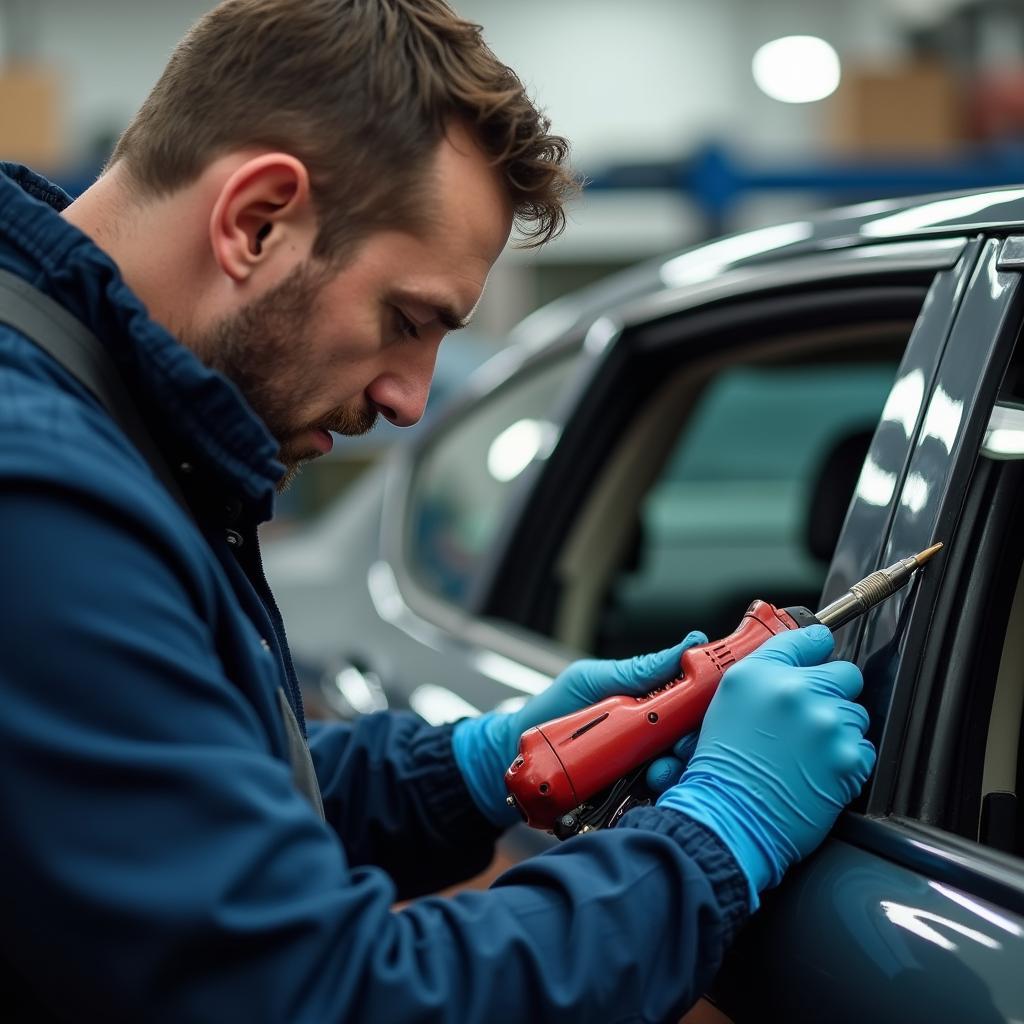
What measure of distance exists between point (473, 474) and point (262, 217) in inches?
62.3

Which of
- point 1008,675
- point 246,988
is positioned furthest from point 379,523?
point 246,988

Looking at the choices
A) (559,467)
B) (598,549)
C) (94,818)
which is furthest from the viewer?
(598,549)

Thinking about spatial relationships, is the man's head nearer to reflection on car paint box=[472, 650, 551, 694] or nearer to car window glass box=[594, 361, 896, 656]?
reflection on car paint box=[472, 650, 551, 694]

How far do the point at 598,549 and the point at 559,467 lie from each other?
281 mm

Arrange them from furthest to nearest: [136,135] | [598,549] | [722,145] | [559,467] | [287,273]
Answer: [722,145] < [598,549] < [559,467] < [136,135] < [287,273]

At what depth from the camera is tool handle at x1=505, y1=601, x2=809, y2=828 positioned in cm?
144

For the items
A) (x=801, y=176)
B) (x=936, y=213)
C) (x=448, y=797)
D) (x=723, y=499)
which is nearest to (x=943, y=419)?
(x=936, y=213)

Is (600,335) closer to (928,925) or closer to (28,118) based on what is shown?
(928,925)

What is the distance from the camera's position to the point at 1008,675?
1397 millimetres

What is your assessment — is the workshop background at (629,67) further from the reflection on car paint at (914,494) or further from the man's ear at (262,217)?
the man's ear at (262,217)

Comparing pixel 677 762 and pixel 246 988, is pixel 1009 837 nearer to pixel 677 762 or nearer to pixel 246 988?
pixel 677 762

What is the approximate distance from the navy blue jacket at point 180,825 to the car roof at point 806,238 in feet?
2.58

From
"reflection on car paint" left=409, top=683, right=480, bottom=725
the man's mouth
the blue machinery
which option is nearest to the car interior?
"reflection on car paint" left=409, top=683, right=480, bottom=725

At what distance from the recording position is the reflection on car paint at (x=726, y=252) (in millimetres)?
2020
